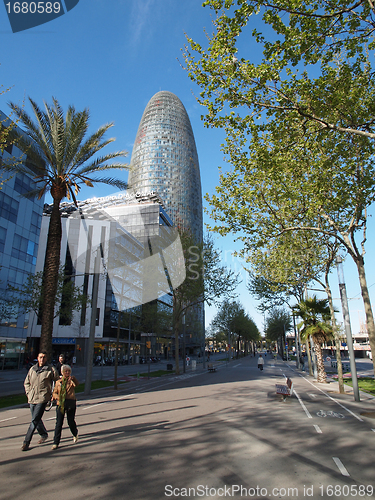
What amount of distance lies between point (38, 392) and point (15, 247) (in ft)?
113

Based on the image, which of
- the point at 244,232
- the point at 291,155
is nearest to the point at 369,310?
the point at 244,232

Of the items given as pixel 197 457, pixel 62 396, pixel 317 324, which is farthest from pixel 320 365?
pixel 62 396

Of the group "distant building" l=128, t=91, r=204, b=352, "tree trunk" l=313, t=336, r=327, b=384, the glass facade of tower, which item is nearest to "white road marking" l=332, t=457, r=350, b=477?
"tree trunk" l=313, t=336, r=327, b=384

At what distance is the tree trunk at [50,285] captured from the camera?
1304 cm

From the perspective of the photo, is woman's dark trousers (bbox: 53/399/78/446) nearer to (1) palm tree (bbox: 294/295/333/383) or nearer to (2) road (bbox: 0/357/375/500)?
(2) road (bbox: 0/357/375/500)

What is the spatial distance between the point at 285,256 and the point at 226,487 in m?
17.4

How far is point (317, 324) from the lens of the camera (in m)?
23.2

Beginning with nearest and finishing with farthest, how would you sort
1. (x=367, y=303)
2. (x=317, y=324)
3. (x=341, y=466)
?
(x=341, y=466), (x=367, y=303), (x=317, y=324)

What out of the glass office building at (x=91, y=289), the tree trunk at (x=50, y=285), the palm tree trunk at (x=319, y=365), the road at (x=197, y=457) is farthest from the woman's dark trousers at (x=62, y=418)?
the glass office building at (x=91, y=289)

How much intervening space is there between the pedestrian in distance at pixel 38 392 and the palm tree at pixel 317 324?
64.2ft

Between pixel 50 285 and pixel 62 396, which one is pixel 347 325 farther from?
pixel 50 285

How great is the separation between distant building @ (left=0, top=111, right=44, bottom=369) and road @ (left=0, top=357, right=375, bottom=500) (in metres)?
28.7

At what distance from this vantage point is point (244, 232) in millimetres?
15086

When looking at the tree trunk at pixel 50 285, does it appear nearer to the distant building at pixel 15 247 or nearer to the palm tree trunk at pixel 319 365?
the palm tree trunk at pixel 319 365
